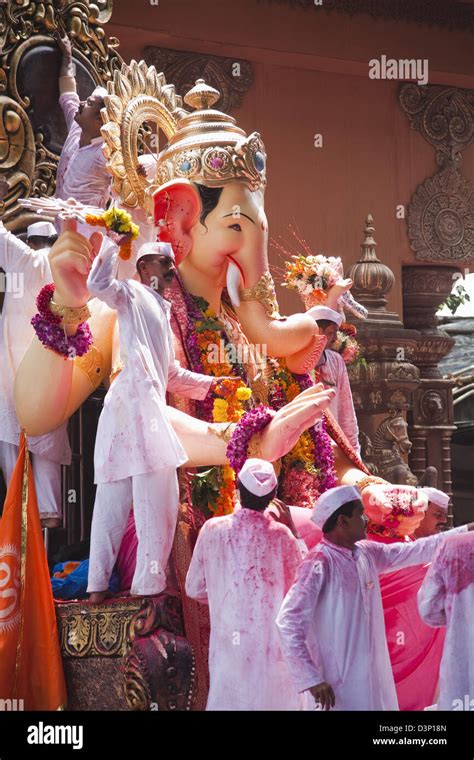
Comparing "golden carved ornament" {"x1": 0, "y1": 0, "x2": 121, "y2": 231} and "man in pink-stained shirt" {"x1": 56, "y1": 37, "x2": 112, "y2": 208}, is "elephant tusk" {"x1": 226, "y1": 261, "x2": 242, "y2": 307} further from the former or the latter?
"golden carved ornament" {"x1": 0, "y1": 0, "x2": 121, "y2": 231}

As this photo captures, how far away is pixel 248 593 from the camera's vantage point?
504cm

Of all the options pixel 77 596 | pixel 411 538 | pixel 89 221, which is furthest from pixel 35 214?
pixel 411 538

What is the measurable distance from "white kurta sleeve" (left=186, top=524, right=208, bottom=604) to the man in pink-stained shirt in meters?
1.77

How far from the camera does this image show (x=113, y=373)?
557 cm

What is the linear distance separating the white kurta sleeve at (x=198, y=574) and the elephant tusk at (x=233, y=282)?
1.10 m

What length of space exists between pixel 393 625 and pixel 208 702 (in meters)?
0.91

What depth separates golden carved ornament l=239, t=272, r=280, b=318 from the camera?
6.09 metres

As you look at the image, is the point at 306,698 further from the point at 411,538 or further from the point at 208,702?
the point at 411,538

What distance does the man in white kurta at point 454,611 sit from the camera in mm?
4812

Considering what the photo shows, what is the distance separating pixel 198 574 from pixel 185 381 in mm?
762

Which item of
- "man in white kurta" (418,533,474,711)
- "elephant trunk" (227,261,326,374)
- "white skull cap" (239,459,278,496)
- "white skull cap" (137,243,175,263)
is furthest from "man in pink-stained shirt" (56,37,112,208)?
"man in white kurta" (418,533,474,711)

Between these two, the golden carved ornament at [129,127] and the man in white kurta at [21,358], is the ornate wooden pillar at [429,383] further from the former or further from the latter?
the man in white kurta at [21,358]

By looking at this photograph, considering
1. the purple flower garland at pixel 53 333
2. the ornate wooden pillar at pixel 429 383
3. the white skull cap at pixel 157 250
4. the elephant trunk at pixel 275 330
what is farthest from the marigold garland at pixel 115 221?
the ornate wooden pillar at pixel 429 383

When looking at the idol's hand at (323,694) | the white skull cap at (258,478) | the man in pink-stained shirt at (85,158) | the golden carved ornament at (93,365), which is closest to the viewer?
the idol's hand at (323,694)
